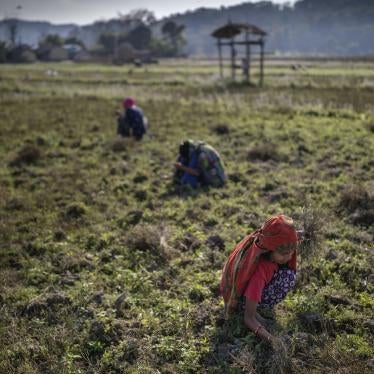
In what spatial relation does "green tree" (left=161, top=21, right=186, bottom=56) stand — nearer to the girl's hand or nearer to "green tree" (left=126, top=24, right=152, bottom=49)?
"green tree" (left=126, top=24, right=152, bottom=49)

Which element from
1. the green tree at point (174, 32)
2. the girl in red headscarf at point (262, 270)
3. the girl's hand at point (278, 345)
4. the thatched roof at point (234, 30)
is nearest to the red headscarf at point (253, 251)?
the girl in red headscarf at point (262, 270)

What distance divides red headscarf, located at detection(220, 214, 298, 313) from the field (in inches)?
14.4

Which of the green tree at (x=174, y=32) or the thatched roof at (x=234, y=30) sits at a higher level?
the green tree at (x=174, y=32)

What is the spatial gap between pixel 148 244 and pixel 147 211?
1401 millimetres

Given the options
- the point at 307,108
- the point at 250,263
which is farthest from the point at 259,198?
the point at 307,108

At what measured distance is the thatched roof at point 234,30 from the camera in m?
29.1

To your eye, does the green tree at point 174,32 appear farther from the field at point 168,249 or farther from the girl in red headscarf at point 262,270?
the girl in red headscarf at point 262,270

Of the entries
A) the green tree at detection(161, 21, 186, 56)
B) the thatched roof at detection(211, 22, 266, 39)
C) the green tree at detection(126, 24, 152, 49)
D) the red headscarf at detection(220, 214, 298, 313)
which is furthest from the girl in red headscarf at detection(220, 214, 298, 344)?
the green tree at detection(161, 21, 186, 56)

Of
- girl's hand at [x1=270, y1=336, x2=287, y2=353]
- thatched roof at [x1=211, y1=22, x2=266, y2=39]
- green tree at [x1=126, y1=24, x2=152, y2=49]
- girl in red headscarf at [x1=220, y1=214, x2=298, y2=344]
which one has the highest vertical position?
green tree at [x1=126, y1=24, x2=152, y2=49]

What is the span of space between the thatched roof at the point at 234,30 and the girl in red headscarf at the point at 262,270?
91.2 feet

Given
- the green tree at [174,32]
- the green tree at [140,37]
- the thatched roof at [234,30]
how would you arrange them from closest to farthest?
the thatched roof at [234,30] → the green tree at [140,37] → the green tree at [174,32]

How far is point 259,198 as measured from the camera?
7105 millimetres

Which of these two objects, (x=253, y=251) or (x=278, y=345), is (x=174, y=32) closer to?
(x=253, y=251)

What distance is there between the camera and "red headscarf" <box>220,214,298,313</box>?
3.23 m
